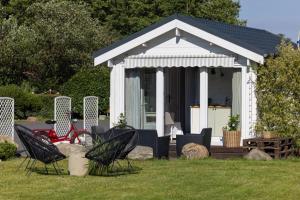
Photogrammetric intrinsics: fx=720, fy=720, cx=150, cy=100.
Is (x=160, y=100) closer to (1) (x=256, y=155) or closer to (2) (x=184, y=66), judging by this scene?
(2) (x=184, y=66)

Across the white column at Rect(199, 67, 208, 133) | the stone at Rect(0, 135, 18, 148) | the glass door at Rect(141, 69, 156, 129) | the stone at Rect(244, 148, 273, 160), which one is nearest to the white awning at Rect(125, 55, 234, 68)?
the white column at Rect(199, 67, 208, 133)

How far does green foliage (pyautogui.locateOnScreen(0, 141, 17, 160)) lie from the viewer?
56.2ft

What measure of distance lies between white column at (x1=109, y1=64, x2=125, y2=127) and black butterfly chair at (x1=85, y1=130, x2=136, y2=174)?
721 cm

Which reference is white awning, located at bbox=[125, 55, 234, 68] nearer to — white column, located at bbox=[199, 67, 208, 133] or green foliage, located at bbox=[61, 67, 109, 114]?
white column, located at bbox=[199, 67, 208, 133]

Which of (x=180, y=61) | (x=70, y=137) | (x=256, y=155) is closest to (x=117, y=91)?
(x=70, y=137)

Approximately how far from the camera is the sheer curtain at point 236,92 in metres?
20.0

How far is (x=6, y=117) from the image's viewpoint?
20.0 metres

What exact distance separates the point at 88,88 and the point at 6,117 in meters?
17.1

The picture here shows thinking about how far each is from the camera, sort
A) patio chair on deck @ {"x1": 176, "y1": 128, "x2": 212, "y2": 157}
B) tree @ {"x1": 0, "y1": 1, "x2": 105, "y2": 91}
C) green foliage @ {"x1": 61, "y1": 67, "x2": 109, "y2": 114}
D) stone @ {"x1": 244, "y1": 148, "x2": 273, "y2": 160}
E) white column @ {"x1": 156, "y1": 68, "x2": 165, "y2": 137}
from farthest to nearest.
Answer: tree @ {"x1": 0, "y1": 1, "x2": 105, "y2": 91}, green foliage @ {"x1": 61, "y1": 67, "x2": 109, "y2": 114}, white column @ {"x1": 156, "y1": 68, "x2": 165, "y2": 137}, patio chair on deck @ {"x1": 176, "y1": 128, "x2": 212, "y2": 157}, stone @ {"x1": 244, "y1": 148, "x2": 273, "y2": 160}

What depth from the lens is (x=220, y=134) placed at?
20.7 m

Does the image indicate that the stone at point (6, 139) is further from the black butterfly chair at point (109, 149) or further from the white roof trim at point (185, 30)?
the black butterfly chair at point (109, 149)

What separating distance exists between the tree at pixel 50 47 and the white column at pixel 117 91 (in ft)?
64.3

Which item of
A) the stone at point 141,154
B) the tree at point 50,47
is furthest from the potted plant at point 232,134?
the tree at point 50,47

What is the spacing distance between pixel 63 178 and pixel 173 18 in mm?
8032
